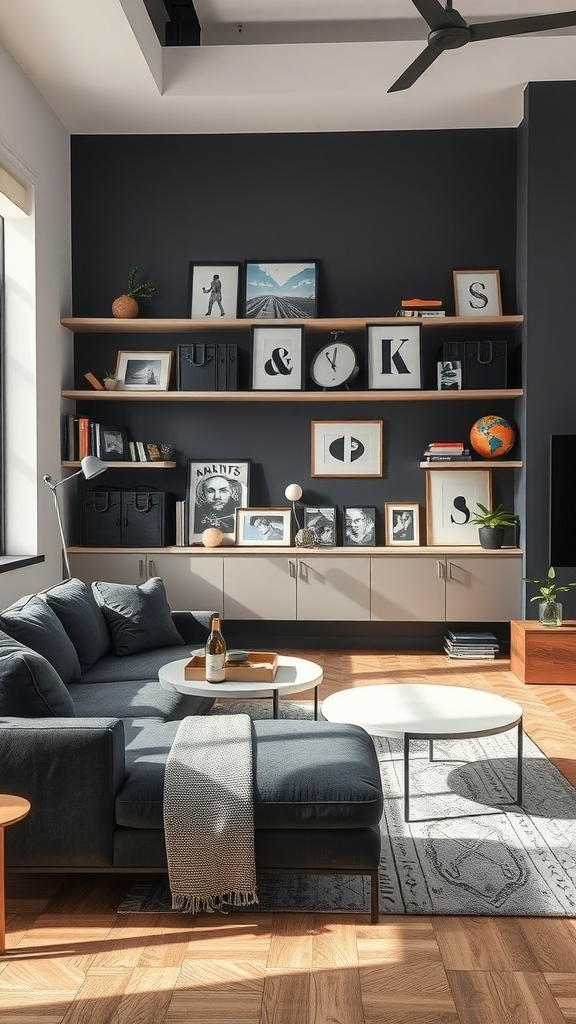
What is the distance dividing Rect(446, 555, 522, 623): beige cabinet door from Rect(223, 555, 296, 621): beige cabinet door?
108cm

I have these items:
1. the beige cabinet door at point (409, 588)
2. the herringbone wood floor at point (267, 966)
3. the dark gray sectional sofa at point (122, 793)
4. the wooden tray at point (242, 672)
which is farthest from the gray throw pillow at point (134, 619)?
the beige cabinet door at point (409, 588)

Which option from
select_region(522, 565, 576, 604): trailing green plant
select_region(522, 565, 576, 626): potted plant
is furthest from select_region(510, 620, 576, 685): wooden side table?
select_region(522, 565, 576, 604): trailing green plant

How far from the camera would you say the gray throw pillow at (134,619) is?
4.48 meters

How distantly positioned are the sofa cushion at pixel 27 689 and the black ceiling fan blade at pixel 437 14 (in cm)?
294

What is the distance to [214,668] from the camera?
11.9ft

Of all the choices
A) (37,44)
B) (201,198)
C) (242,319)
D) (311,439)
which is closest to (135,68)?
(37,44)

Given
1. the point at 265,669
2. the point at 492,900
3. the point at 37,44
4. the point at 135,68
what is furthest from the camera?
the point at 135,68

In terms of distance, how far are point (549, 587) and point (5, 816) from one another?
156 inches

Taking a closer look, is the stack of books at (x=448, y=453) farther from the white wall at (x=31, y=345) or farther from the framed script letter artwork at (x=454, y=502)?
the white wall at (x=31, y=345)

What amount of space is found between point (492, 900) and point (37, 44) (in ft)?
15.9

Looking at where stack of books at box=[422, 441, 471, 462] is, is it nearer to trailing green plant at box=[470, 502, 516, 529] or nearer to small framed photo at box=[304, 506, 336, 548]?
trailing green plant at box=[470, 502, 516, 529]

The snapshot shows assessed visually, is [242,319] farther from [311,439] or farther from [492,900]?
[492,900]

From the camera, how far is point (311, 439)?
6.52 metres

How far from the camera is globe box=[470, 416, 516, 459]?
20.1ft
